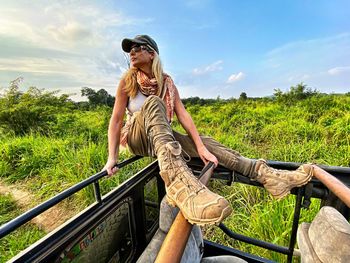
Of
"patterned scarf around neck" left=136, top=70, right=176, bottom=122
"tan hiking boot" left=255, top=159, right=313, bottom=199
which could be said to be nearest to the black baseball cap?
"patterned scarf around neck" left=136, top=70, right=176, bottom=122

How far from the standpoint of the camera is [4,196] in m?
2.84

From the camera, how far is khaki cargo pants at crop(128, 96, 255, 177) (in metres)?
1.30

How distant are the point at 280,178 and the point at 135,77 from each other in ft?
3.70

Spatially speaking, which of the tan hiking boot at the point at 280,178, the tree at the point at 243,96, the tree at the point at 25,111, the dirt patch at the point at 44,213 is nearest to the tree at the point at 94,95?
the tree at the point at 25,111

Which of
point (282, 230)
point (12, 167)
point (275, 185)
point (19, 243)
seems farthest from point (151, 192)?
point (12, 167)

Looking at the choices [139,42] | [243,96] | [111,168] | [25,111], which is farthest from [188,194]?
[243,96]

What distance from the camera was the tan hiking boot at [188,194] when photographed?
2.33 feet

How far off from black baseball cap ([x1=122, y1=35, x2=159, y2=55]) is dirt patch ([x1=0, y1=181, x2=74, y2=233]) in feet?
6.72

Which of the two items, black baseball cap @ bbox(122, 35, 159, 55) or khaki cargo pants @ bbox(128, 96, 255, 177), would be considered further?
black baseball cap @ bbox(122, 35, 159, 55)

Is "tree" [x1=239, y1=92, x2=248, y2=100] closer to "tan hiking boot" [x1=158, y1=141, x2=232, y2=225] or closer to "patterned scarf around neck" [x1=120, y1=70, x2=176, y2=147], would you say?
"patterned scarf around neck" [x1=120, y1=70, x2=176, y2=147]

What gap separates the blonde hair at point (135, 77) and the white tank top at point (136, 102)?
0.09 ft

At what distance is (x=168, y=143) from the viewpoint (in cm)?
105

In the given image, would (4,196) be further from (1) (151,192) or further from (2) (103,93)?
(2) (103,93)

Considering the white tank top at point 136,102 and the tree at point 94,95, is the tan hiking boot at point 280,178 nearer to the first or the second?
the white tank top at point 136,102
